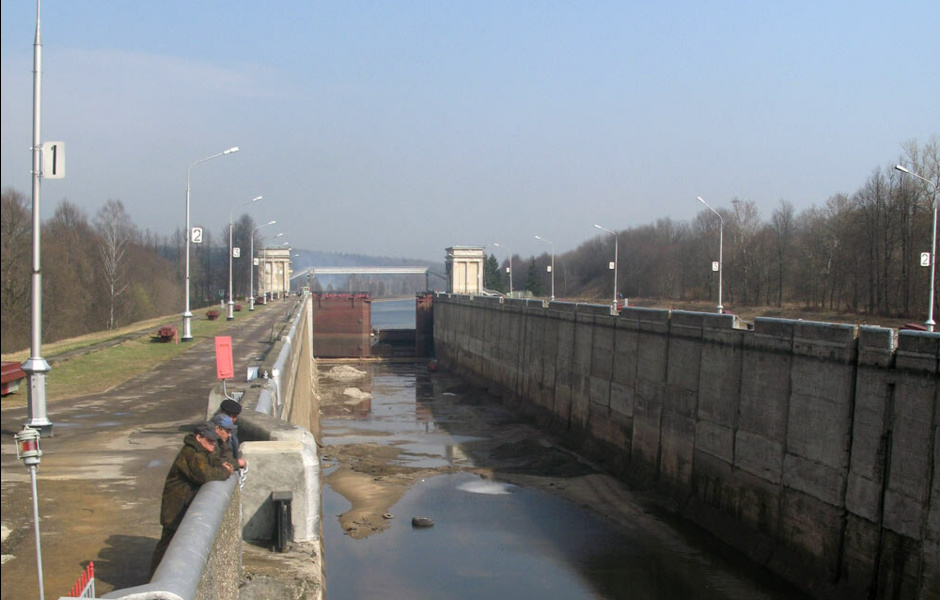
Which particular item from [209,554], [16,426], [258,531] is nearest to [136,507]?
[258,531]

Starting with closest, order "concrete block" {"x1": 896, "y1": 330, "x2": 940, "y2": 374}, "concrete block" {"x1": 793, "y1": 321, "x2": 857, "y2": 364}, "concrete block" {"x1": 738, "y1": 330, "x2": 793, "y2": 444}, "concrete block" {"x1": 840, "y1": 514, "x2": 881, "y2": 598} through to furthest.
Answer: "concrete block" {"x1": 896, "y1": 330, "x2": 940, "y2": 374}, "concrete block" {"x1": 840, "y1": 514, "x2": 881, "y2": 598}, "concrete block" {"x1": 793, "y1": 321, "x2": 857, "y2": 364}, "concrete block" {"x1": 738, "y1": 330, "x2": 793, "y2": 444}

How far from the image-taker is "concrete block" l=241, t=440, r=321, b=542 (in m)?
9.10

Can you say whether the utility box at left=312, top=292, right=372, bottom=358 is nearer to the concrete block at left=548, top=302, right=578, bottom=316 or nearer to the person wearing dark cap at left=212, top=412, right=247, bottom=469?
the concrete block at left=548, top=302, right=578, bottom=316

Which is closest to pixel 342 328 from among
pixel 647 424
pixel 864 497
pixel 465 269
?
pixel 465 269

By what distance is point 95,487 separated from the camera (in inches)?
463

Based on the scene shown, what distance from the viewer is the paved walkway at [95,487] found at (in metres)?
8.45

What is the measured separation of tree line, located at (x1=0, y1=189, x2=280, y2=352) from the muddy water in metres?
7.72

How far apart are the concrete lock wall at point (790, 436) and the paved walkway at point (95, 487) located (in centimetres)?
1127

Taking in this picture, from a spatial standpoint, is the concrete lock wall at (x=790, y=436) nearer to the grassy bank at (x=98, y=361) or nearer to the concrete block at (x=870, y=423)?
the concrete block at (x=870, y=423)

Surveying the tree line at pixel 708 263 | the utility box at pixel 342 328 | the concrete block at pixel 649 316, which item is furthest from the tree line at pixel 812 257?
the utility box at pixel 342 328

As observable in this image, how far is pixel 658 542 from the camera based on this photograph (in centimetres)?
2059

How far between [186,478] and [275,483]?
6.34 feet

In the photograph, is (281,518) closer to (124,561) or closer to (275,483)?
(275,483)

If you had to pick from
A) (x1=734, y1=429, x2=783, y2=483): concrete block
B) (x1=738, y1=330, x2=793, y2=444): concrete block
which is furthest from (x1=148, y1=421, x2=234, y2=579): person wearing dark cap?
(x1=738, y1=330, x2=793, y2=444): concrete block
